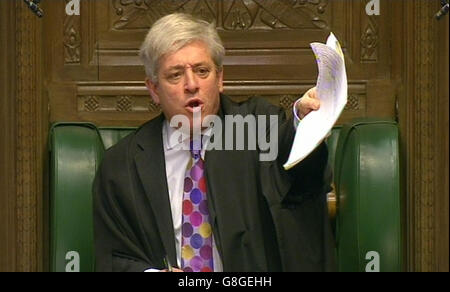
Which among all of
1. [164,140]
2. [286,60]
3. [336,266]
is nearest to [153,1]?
[286,60]

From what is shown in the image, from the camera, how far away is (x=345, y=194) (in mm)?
3258

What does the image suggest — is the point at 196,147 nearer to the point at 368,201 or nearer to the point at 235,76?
the point at 368,201

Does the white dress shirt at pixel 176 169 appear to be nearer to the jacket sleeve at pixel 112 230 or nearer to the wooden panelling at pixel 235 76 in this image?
the jacket sleeve at pixel 112 230

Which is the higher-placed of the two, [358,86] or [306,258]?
[358,86]

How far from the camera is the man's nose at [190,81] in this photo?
121 inches

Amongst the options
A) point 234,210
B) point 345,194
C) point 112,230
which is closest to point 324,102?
point 234,210

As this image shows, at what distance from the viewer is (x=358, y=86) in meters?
3.73

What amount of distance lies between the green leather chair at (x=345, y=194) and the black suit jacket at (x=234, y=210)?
0.21 meters

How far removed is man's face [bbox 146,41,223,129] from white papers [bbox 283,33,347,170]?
39 centimetres

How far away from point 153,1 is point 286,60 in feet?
1.60

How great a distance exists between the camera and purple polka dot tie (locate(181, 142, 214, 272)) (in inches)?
120

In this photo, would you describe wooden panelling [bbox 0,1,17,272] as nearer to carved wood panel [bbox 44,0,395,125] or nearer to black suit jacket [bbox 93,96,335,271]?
carved wood panel [bbox 44,0,395,125]

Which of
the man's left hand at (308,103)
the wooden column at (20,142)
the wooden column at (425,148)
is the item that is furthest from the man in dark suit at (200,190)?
the wooden column at (425,148)

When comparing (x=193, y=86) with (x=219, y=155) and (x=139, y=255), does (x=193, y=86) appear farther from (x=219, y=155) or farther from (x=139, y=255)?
(x=139, y=255)
